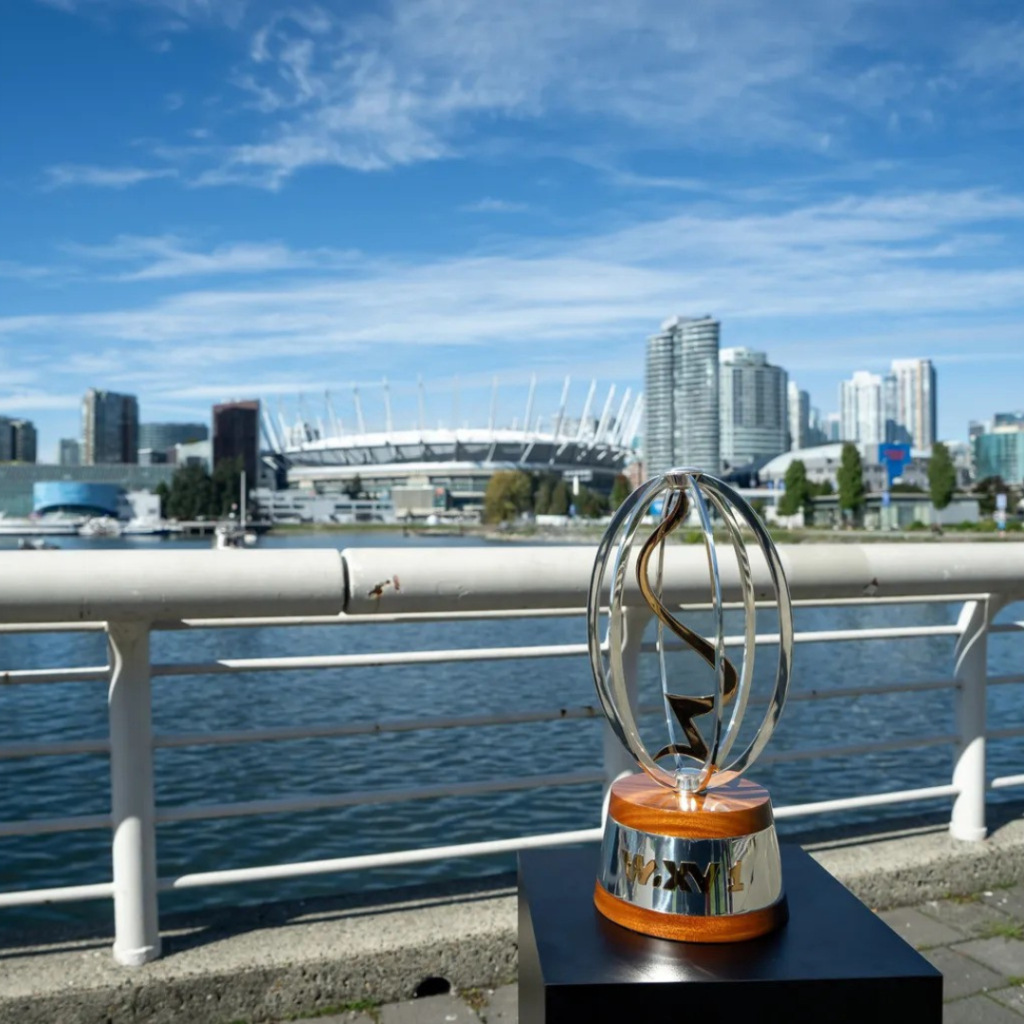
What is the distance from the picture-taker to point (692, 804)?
4.82 ft

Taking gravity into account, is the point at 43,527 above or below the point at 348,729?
below

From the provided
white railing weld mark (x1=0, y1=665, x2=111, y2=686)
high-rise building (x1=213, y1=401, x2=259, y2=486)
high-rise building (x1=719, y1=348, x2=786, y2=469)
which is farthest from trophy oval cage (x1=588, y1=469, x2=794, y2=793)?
high-rise building (x1=719, y1=348, x2=786, y2=469)

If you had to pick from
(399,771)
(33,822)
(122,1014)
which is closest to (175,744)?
(33,822)

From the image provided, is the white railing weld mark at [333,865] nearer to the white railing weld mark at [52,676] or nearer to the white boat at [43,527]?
the white railing weld mark at [52,676]

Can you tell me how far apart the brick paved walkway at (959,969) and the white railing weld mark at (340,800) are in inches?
16.9

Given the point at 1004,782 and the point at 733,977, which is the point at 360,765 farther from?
the point at 733,977

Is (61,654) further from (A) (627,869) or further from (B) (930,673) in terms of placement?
(A) (627,869)

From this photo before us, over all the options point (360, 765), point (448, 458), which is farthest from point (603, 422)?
point (360, 765)

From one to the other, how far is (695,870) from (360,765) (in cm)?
661

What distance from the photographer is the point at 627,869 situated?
4.76 feet

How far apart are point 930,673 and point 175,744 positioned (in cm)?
1356

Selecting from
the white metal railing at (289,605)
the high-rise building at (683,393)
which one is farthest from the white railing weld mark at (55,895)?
the high-rise building at (683,393)

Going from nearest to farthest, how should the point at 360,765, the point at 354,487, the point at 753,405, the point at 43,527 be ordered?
1. the point at 360,765
2. the point at 43,527
3. the point at 354,487
4. the point at 753,405

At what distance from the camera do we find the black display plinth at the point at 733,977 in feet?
4.31
